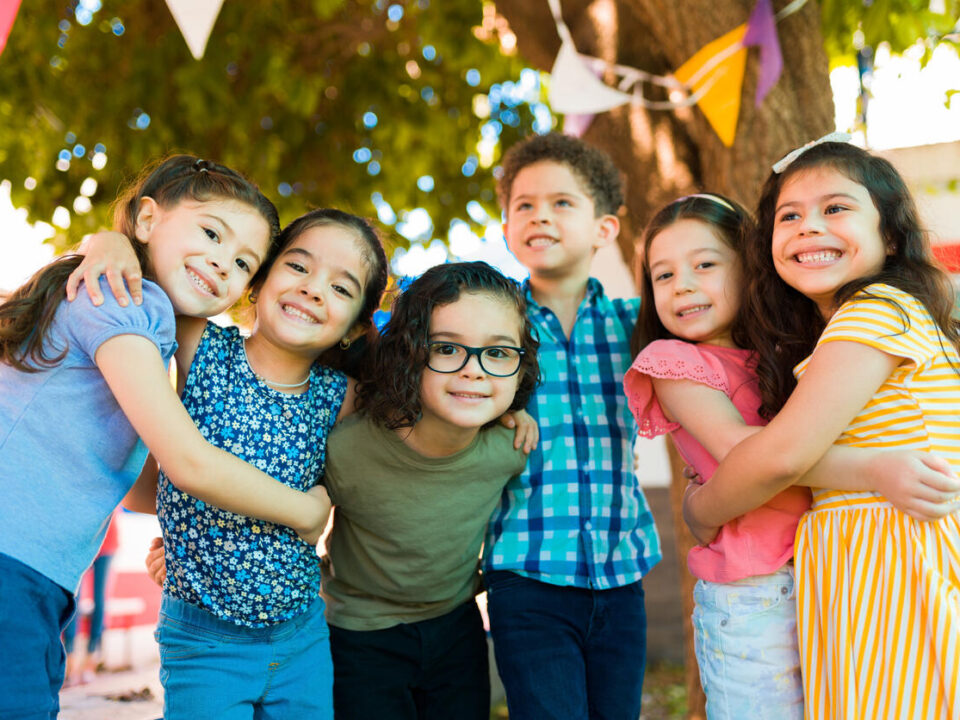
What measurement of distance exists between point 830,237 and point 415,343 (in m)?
1.01

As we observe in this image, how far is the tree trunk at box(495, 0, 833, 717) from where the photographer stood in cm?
321

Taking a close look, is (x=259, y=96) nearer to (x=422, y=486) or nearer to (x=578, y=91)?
(x=578, y=91)

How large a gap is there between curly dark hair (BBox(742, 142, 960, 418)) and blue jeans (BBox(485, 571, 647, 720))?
0.69 metres

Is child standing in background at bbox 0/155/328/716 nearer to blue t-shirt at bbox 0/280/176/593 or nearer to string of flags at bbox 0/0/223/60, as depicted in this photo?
blue t-shirt at bbox 0/280/176/593

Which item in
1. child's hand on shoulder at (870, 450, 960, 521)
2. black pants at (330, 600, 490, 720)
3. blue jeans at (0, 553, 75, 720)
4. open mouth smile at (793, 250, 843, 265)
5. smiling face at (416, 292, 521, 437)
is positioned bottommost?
black pants at (330, 600, 490, 720)

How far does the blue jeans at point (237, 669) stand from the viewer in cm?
189

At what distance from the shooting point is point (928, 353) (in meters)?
A: 1.75

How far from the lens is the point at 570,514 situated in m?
2.34

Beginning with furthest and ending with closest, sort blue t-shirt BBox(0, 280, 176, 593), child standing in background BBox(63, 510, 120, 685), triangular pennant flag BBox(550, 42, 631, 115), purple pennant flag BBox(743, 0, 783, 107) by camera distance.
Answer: child standing in background BBox(63, 510, 120, 685)
triangular pennant flag BBox(550, 42, 631, 115)
purple pennant flag BBox(743, 0, 783, 107)
blue t-shirt BBox(0, 280, 176, 593)

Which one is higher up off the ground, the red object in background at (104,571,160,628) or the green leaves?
the green leaves

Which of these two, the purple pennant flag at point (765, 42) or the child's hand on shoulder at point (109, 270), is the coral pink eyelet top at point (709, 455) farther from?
the purple pennant flag at point (765, 42)

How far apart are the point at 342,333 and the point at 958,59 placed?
9.96 feet

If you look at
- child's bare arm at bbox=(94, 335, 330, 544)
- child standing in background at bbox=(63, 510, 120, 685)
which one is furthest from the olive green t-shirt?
child standing in background at bbox=(63, 510, 120, 685)

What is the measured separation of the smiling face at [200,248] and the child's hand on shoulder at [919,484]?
1.49 m
